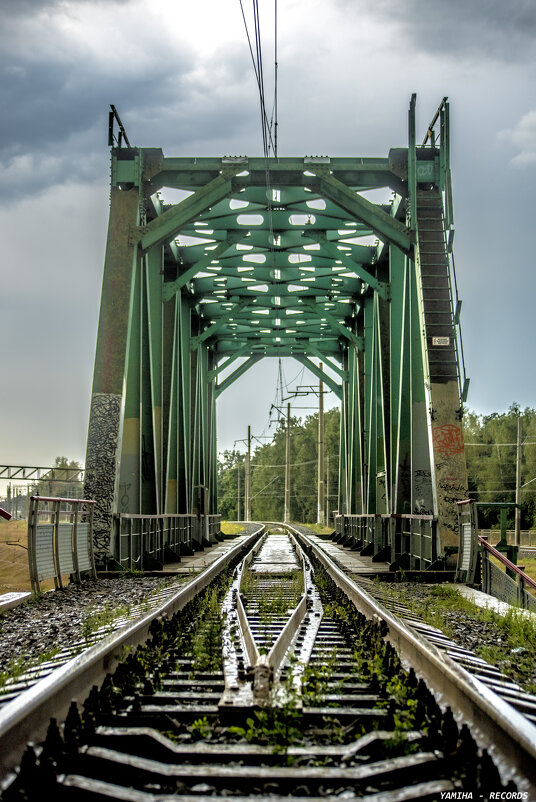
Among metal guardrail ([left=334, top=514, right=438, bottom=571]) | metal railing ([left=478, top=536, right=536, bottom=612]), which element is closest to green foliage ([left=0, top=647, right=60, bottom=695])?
metal railing ([left=478, top=536, right=536, bottom=612])

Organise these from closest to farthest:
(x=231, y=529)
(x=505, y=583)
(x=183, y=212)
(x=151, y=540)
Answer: (x=505, y=583) → (x=151, y=540) → (x=183, y=212) → (x=231, y=529)

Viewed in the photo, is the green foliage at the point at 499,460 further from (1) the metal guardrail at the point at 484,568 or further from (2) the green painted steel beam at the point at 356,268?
(1) the metal guardrail at the point at 484,568

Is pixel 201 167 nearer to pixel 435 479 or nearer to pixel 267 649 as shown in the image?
pixel 435 479

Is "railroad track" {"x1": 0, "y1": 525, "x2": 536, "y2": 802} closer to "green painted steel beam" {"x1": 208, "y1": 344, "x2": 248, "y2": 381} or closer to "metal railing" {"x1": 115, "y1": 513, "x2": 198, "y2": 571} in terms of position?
"metal railing" {"x1": 115, "y1": 513, "x2": 198, "y2": 571}

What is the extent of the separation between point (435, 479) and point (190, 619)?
649 centimetres

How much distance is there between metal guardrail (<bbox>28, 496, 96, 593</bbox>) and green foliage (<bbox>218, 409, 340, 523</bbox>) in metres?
81.6

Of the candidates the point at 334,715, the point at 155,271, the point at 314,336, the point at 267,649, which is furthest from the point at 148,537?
the point at 314,336

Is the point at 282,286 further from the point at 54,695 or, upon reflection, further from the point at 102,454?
the point at 54,695

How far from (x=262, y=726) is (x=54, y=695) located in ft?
2.89

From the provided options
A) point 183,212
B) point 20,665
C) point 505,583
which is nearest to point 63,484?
point 183,212

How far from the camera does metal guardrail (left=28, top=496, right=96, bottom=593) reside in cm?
810

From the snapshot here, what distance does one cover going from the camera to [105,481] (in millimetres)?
11883

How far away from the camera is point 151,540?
13703 mm

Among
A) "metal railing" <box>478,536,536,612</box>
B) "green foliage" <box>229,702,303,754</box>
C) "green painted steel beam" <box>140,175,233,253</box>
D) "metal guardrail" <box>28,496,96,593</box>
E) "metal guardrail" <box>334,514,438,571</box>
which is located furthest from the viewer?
"green painted steel beam" <box>140,175,233,253</box>
